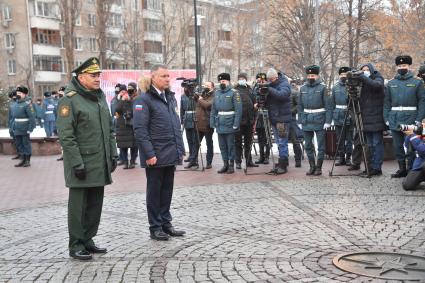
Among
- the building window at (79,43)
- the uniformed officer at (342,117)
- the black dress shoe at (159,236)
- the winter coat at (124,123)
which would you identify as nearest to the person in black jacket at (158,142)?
the black dress shoe at (159,236)

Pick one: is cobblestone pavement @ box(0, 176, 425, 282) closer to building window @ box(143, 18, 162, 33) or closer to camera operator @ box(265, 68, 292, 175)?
camera operator @ box(265, 68, 292, 175)

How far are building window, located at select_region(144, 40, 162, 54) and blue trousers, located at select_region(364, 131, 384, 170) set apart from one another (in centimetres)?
4400

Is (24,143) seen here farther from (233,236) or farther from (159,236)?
(233,236)

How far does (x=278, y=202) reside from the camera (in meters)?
8.13

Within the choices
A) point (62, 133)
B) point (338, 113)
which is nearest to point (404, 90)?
point (338, 113)

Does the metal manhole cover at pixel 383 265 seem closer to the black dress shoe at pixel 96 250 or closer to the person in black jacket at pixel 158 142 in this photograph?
the person in black jacket at pixel 158 142

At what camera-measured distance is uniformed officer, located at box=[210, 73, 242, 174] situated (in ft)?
36.7

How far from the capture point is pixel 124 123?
42.6 ft

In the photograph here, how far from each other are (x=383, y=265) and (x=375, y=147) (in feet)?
17.6

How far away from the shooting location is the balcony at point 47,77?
5266 centimetres

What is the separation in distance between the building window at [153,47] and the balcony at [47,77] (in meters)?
9.58

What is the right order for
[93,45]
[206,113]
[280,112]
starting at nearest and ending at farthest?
[280,112] → [206,113] → [93,45]

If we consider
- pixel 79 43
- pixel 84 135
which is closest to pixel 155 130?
pixel 84 135

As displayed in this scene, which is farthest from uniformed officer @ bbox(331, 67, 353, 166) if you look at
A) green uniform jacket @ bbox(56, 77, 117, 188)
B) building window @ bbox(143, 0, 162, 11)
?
building window @ bbox(143, 0, 162, 11)
